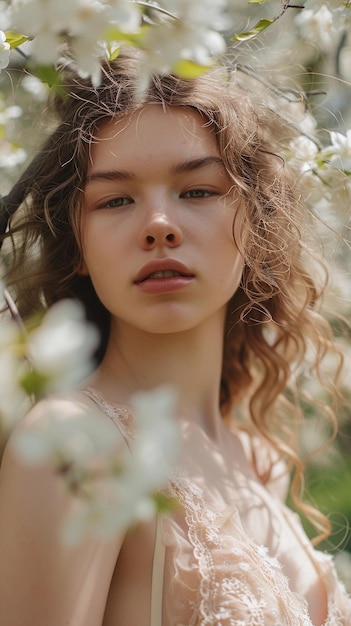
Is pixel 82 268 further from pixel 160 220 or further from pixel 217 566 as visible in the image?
pixel 217 566

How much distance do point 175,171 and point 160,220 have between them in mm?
112

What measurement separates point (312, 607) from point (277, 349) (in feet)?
2.40

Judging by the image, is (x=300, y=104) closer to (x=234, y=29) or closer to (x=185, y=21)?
(x=234, y=29)

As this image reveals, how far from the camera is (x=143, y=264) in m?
1.38

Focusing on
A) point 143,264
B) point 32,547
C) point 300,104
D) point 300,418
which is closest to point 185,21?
point 143,264

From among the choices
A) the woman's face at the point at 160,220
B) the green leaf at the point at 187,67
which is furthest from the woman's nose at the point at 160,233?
the green leaf at the point at 187,67

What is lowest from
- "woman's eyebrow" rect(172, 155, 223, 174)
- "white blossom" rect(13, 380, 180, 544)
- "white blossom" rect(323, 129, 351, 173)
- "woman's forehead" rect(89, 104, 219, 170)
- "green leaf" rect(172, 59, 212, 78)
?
"white blossom" rect(323, 129, 351, 173)

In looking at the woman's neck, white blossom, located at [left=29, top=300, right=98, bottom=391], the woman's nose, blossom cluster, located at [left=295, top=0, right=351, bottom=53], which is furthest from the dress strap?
blossom cluster, located at [left=295, top=0, right=351, bottom=53]

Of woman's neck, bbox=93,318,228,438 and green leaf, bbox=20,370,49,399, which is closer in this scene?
green leaf, bbox=20,370,49,399

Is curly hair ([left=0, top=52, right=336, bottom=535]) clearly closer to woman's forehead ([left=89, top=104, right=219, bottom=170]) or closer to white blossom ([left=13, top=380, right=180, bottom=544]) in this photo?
woman's forehead ([left=89, top=104, right=219, bottom=170])

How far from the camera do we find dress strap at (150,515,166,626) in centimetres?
123

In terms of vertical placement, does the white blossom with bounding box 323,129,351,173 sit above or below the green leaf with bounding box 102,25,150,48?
below

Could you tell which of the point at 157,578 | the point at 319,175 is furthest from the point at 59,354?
the point at 319,175

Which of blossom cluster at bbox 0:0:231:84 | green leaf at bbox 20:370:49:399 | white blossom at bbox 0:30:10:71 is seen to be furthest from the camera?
white blossom at bbox 0:30:10:71
